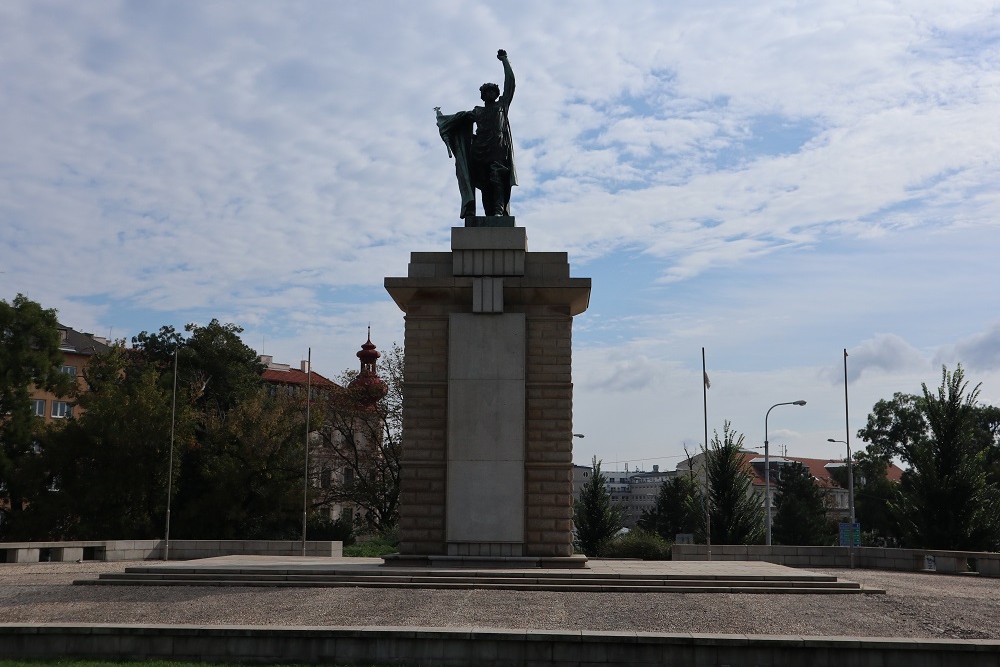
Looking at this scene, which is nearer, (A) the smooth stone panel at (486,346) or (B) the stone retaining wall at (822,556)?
(A) the smooth stone panel at (486,346)

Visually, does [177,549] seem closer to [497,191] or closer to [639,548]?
[639,548]

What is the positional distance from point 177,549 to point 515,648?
2261cm

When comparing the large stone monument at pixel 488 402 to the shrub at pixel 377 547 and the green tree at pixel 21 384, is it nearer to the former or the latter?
the shrub at pixel 377 547

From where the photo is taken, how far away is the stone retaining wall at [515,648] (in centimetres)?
1396

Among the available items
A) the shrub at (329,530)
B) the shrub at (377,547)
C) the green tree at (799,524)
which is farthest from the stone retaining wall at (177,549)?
the green tree at (799,524)

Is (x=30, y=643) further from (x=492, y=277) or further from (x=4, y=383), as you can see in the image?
(x=4, y=383)

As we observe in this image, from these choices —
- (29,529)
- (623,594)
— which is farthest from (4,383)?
(623,594)

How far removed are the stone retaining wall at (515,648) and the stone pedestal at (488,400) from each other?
7.47 metres

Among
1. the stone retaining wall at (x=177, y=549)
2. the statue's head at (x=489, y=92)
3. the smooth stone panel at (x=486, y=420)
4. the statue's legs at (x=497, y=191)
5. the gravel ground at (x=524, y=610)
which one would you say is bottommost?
the stone retaining wall at (x=177, y=549)

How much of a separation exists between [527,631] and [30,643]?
749 cm

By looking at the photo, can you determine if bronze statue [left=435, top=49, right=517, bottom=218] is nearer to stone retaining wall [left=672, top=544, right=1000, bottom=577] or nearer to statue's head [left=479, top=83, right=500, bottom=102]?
statue's head [left=479, top=83, right=500, bottom=102]

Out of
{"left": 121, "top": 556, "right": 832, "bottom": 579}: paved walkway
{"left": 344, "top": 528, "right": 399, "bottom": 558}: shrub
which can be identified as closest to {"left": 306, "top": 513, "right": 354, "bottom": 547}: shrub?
{"left": 344, "top": 528, "right": 399, "bottom": 558}: shrub

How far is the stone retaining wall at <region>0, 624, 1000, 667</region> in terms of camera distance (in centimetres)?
1396

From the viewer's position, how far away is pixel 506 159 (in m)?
24.1
